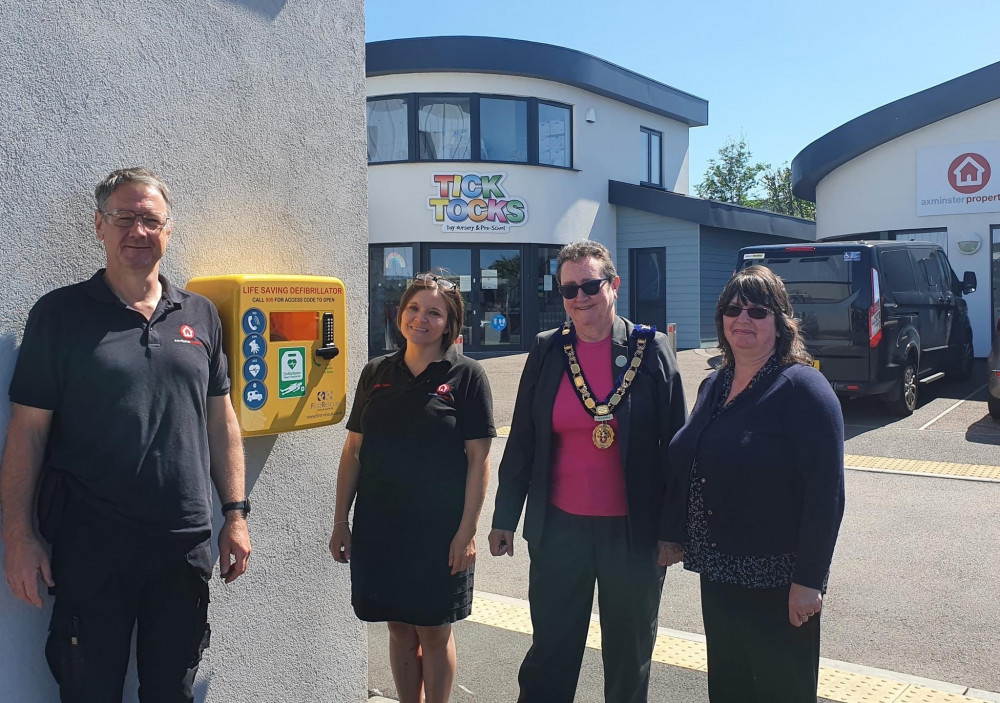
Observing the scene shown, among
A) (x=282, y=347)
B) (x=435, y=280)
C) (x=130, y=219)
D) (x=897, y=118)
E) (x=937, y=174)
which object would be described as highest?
(x=897, y=118)

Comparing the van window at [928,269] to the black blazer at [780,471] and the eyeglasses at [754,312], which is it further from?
the black blazer at [780,471]

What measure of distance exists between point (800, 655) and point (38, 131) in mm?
2757

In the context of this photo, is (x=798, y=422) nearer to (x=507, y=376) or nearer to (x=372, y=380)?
(x=372, y=380)

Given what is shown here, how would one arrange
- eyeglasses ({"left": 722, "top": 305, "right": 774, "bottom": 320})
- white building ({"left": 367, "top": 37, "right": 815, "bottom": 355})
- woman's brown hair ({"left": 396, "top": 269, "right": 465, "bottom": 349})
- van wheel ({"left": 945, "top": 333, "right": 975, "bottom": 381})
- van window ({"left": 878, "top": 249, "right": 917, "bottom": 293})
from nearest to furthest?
eyeglasses ({"left": 722, "top": 305, "right": 774, "bottom": 320}) → woman's brown hair ({"left": 396, "top": 269, "right": 465, "bottom": 349}) → van window ({"left": 878, "top": 249, "right": 917, "bottom": 293}) → van wheel ({"left": 945, "top": 333, "right": 975, "bottom": 381}) → white building ({"left": 367, "top": 37, "right": 815, "bottom": 355})

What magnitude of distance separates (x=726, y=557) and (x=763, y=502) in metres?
0.23

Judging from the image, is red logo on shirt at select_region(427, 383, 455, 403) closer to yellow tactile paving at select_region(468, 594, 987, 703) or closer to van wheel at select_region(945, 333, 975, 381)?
yellow tactile paving at select_region(468, 594, 987, 703)

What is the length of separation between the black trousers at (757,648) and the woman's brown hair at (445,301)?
1.30 m

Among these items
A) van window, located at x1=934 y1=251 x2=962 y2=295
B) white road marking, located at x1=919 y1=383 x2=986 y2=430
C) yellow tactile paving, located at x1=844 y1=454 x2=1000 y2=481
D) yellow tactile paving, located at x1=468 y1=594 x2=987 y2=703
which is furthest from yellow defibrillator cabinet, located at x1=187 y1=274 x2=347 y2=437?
van window, located at x1=934 y1=251 x2=962 y2=295

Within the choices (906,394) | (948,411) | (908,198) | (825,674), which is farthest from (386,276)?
(825,674)

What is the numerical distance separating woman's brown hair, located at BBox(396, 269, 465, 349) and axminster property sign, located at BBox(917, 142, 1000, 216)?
1620 cm

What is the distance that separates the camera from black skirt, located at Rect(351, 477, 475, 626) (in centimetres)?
321

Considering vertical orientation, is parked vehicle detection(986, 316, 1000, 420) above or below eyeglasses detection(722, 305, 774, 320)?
below

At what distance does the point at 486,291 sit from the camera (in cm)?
2027

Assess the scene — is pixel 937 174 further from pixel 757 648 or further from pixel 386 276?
pixel 757 648
